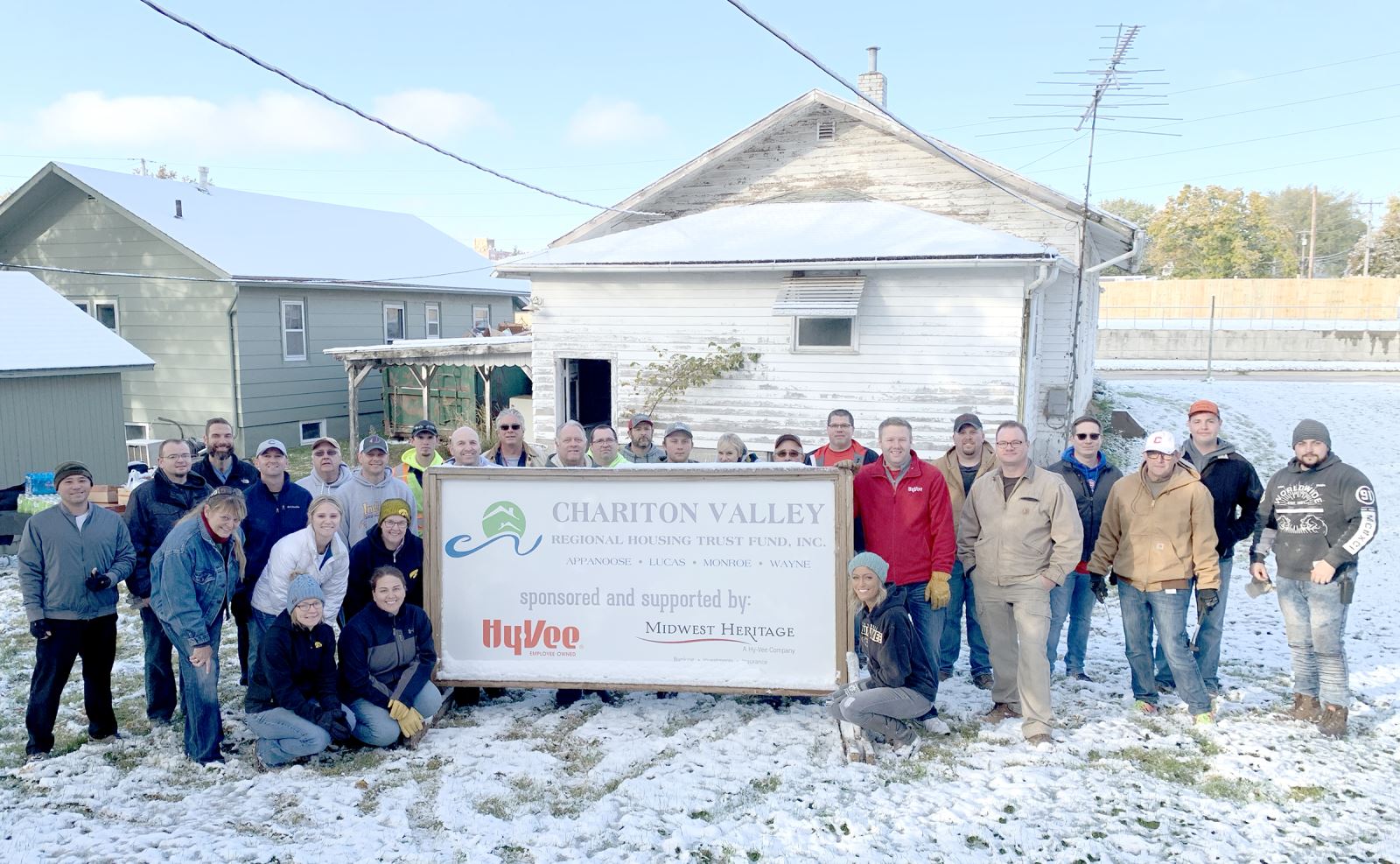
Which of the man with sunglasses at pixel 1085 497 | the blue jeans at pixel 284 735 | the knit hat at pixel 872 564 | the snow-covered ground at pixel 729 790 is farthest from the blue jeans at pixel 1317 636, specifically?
the blue jeans at pixel 284 735

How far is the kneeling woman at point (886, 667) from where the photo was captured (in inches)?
192

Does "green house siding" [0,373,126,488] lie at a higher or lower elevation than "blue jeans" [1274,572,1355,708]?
higher

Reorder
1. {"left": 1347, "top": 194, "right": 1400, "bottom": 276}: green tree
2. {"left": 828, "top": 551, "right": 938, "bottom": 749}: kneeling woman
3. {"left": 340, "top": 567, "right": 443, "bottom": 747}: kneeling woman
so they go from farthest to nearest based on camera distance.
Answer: {"left": 1347, "top": 194, "right": 1400, "bottom": 276}: green tree
{"left": 340, "top": 567, "right": 443, "bottom": 747}: kneeling woman
{"left": 828, "top": 551, "right": 938, "bottom": 749}: kneeling woman

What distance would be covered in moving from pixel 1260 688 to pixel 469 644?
5.31 m

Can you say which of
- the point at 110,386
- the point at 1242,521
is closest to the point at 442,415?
the point at 110,386

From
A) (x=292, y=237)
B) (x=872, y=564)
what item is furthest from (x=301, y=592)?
(x=292, y=237)

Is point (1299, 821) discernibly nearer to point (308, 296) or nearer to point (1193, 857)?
point (1193, 857)

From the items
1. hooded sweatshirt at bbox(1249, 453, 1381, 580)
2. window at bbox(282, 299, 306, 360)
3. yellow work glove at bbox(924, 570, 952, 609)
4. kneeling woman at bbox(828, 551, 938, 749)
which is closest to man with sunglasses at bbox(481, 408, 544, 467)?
kneeling woman at bbox(828, 551, 938, 749)

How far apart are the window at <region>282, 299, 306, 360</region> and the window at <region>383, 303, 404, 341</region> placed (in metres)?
2.32

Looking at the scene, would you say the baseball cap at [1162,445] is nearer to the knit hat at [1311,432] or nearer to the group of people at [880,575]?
the group of people at [880,575]

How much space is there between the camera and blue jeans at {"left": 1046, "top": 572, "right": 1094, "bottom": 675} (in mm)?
5906

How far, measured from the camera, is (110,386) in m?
11.4

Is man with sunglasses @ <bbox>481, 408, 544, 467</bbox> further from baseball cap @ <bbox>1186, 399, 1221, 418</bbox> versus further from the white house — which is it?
the white house

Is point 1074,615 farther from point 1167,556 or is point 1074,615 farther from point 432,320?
point 432,320
